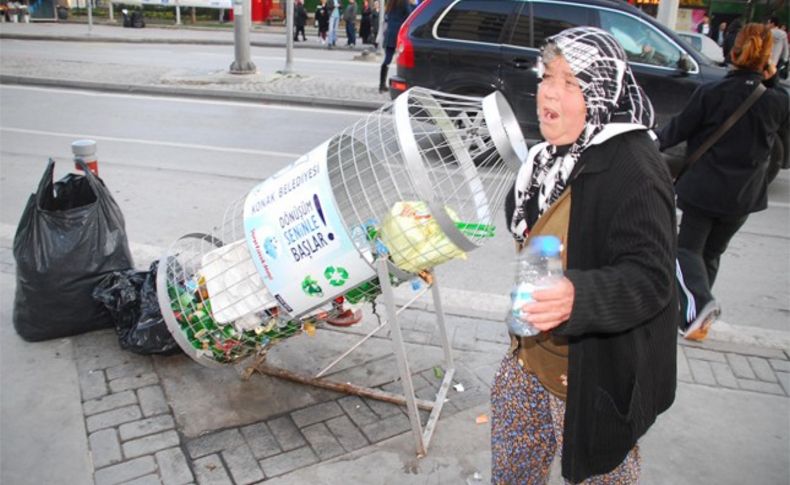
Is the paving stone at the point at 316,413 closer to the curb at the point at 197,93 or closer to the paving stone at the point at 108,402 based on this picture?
the paving stone at the point at 108,402

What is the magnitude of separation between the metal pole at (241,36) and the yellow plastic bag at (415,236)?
1167 cm

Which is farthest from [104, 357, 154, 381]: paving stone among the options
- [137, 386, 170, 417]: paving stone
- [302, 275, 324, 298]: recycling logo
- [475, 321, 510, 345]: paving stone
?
[475, 321, 510, 345]: paving stone

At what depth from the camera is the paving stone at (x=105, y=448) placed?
288cm

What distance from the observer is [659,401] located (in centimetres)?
186

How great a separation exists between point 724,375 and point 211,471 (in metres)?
2.79

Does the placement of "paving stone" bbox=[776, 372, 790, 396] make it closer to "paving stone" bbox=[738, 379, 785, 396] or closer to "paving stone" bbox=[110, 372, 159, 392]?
"paving stone" bbox=[738, 379, 785, 396]

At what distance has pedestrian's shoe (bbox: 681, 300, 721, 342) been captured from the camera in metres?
3.91

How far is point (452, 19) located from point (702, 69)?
3.04 metres

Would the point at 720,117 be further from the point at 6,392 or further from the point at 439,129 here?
the point at 6,392

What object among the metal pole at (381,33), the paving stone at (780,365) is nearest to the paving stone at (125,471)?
the paving stone at (780,365)

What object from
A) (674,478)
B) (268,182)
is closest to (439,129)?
(268,182)

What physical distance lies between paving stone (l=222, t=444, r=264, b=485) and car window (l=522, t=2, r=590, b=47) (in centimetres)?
647

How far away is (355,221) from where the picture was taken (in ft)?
8.45

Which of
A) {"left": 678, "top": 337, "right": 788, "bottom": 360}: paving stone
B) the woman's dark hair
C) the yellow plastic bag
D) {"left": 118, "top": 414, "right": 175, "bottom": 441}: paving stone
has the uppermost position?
the woman's dark hair
